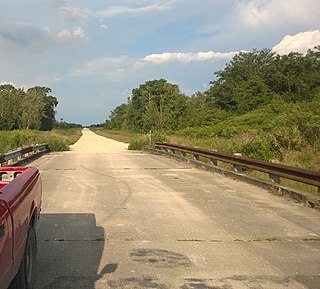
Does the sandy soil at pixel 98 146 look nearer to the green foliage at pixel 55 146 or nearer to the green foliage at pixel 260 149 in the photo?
the green foliage at pixel 55 146

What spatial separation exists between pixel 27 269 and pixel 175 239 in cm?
275

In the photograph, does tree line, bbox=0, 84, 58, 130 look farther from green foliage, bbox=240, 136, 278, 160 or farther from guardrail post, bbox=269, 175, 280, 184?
guardrail post, bbox=269, 175, 280, 184

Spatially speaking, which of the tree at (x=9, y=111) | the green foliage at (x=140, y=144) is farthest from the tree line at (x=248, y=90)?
the tree at (x=9, y=111)

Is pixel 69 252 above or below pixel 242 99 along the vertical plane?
below

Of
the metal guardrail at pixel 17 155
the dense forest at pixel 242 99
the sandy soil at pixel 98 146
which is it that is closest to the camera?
the metal guardrail at pixel 17 155

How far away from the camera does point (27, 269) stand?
4312 mm

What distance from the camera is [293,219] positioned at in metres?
8.13

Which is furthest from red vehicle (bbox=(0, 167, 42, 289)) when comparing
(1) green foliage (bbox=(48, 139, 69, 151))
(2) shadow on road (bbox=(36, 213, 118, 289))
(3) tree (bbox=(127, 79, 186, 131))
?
(3) tree (bbox=(127, 79, 186, 131))

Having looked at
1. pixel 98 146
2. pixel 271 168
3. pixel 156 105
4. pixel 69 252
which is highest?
pixel 156 105

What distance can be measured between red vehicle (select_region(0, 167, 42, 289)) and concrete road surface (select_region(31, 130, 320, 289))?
50cm

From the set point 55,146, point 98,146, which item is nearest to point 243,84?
point 98,146

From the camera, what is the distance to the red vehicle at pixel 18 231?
320cm

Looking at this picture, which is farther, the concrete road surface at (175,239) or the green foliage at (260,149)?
the green foliage at (260,149)

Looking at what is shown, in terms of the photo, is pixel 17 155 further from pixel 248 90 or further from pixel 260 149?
pixel 248 90
